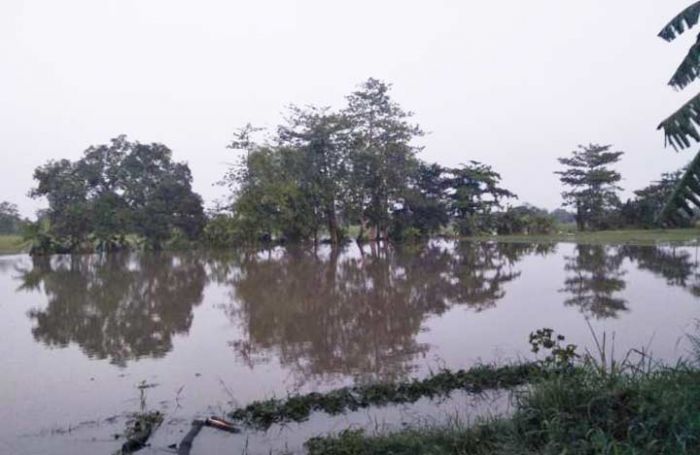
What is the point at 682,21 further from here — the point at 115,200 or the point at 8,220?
the point at 8,220

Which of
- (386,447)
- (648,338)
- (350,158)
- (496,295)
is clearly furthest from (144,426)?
(350,158)

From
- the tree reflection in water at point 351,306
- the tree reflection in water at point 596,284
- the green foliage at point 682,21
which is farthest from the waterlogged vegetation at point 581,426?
the tree reflection in water at point 596,284

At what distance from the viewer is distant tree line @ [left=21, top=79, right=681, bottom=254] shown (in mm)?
26312

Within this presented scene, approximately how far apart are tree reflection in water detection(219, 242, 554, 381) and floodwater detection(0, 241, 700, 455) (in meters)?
0.04

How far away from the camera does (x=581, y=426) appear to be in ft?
9.52

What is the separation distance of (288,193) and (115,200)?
907 cm

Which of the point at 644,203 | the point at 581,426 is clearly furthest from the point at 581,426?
the point at 644,203

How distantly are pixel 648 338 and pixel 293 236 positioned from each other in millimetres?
23311

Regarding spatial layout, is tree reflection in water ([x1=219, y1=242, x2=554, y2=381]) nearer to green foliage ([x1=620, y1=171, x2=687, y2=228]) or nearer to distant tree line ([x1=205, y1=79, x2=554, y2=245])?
distant tree line ([x1=205, y1=79, x2=554, y2=245])

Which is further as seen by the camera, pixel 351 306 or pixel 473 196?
pixel 473 196

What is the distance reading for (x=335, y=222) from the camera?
28000 mm

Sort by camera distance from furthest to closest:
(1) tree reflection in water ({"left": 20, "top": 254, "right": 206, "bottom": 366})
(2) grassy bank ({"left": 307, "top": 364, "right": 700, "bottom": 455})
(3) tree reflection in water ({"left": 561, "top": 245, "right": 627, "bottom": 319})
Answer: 1. (3) tree reflection in water ({"left": 561, "top": 245, "right": 627, "bottom": 319})
2. (1) tree reflection in water ({"left": 20, "top": 254, "right": 206, "bottom": 366})
3. (2) grassy bank ({"left": 307, "top": 364, "right": 700, "bottom": 455})

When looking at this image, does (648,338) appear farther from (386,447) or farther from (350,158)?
(350,158)

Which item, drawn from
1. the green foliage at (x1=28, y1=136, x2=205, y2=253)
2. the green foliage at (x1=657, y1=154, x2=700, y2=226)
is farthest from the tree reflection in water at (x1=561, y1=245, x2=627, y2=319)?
the green foliage at (x1=28, y1=136, x2=205, y2=253)
